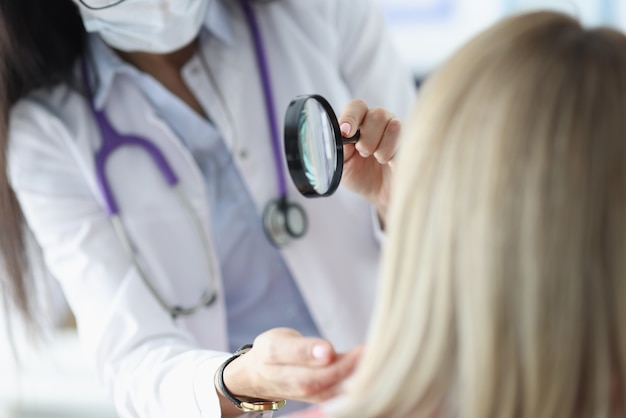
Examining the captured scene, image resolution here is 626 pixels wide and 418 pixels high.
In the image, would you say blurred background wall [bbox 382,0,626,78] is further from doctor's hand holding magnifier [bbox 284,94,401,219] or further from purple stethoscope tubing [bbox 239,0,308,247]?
doctor's hand holding magnifier [bbox 284,94,401,219]

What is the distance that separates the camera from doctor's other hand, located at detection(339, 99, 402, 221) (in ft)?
3.27

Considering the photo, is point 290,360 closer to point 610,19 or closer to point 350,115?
point 350,115

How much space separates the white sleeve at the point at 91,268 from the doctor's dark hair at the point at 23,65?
26 mm

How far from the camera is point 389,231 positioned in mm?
721

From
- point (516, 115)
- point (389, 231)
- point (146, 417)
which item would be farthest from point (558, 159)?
point (146, 417)

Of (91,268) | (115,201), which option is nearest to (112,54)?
(115,201)

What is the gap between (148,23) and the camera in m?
1.21

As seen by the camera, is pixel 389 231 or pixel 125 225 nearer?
pixel 389 231

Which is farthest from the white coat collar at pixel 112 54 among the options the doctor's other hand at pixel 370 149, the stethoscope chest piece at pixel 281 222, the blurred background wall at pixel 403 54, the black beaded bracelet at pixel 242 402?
the blurred background wall at pixel 403 54

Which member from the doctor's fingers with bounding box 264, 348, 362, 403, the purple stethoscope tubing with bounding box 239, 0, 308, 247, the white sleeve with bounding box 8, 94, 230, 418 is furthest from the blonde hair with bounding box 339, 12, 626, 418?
the purple stethoscope tubing with bounding box 239, 0, 308, 247

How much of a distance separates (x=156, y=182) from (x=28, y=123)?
21 cm

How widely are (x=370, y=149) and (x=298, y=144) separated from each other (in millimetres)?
104

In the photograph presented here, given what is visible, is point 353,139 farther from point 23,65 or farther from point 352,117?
point 23,65

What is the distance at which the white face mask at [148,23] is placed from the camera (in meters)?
1.19
